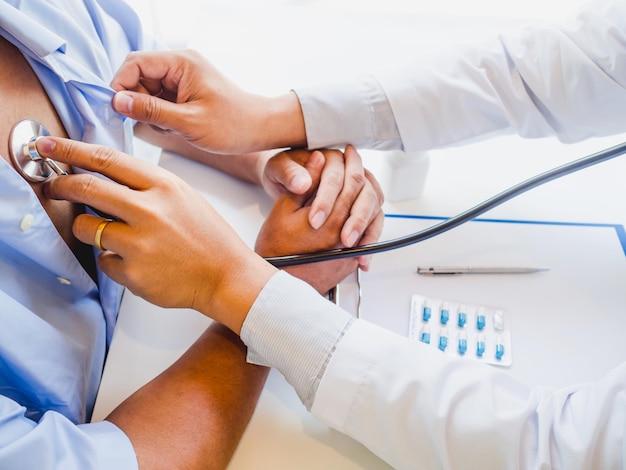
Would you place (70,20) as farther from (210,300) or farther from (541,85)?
(541,85)

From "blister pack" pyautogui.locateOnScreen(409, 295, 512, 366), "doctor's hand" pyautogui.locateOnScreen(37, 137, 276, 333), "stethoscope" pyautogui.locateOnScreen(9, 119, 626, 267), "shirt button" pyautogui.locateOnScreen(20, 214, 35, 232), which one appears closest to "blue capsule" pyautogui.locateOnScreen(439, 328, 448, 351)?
"blister pack" pyautogui.locateOnScreen(409, 295, 512, 366)

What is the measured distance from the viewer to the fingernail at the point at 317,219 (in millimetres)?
663

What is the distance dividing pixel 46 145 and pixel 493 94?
0.60 metres

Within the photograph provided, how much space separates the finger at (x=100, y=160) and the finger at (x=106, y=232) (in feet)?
0.15

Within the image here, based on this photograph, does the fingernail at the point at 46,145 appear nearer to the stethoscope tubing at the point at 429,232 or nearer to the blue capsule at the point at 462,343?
the stethoscope tubing at the point at 429,232

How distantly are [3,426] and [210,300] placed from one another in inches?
8.4

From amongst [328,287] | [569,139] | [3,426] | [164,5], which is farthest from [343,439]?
[164,5]

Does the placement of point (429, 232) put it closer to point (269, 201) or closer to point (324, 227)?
point (324, 227)

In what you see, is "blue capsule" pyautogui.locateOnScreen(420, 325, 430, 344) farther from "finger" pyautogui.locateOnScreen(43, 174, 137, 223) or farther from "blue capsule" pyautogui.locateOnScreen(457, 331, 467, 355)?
"finger" pyautogui.locateOnScreen(43, 174, 137, 223)

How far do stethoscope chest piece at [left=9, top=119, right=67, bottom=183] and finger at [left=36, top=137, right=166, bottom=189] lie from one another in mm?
13

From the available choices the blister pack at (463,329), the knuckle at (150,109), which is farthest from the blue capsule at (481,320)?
the knuckle at (150,109)

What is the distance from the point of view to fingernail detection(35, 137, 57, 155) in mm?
498

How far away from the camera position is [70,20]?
62 cm

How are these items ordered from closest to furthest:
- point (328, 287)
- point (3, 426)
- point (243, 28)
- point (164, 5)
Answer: point (3, 426) → point (328, 287) → point (243, 28) → point (164, 5)
